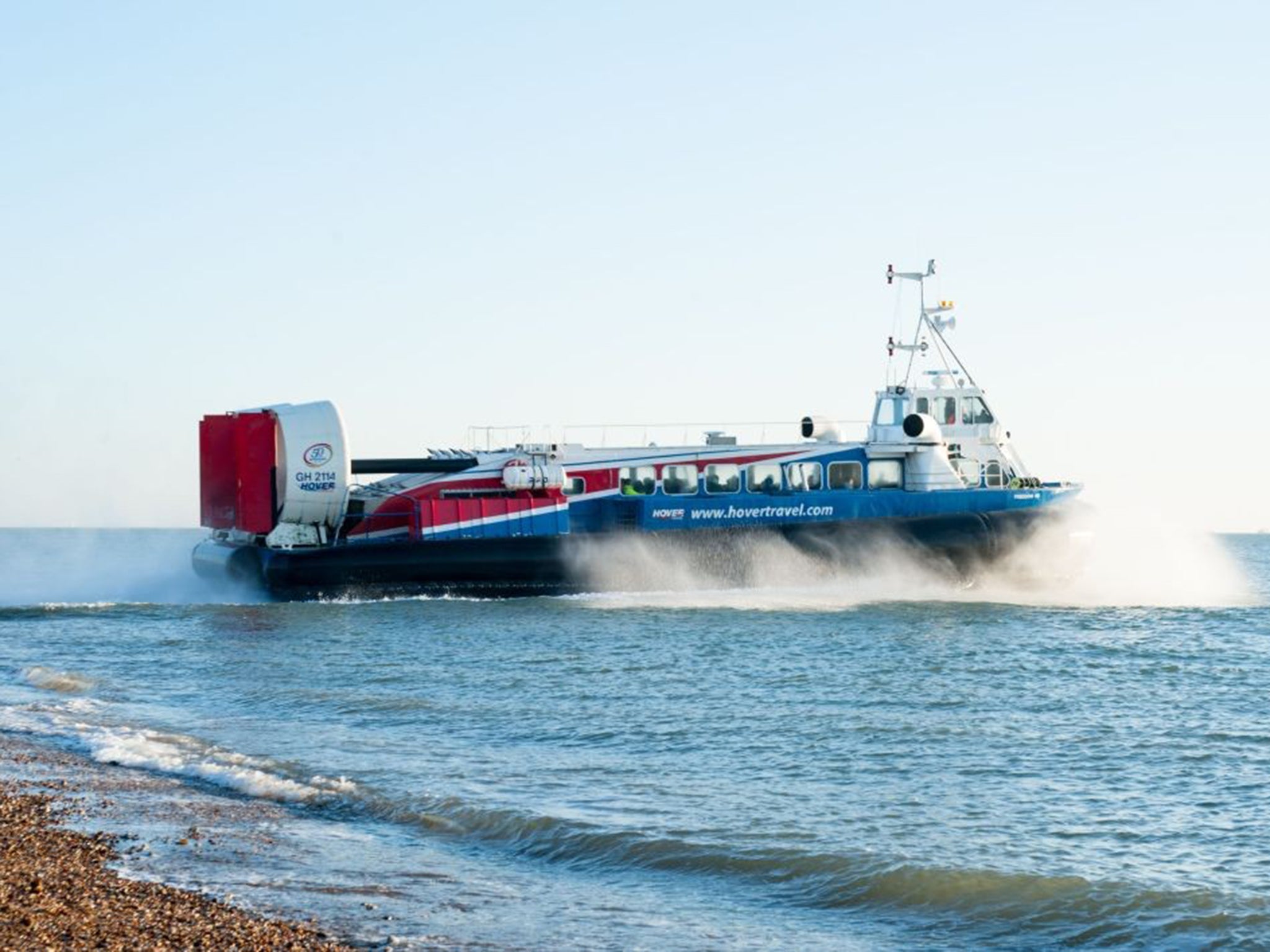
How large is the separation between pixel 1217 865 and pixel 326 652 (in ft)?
40.4

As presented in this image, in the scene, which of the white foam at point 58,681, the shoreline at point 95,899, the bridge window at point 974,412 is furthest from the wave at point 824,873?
the bridge window at point 974,412

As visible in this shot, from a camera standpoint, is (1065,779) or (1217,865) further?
(1065,779)

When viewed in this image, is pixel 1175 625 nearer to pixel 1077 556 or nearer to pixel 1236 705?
pixel 1077 556

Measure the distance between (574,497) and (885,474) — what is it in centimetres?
523

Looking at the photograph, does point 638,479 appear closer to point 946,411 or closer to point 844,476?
point 844,476

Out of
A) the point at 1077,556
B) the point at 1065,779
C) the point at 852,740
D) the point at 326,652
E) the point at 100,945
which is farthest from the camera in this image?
the point at 1077,556

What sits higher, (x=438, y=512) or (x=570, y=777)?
(x=438, y=512)

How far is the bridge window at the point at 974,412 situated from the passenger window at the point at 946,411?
165 millimetres

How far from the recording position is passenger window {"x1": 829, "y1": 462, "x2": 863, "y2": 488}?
81.2ft

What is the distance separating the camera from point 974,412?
25812mm

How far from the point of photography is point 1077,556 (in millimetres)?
25031

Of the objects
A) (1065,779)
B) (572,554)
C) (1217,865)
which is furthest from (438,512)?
(1217,865)

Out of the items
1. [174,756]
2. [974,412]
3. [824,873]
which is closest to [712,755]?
[824,873]

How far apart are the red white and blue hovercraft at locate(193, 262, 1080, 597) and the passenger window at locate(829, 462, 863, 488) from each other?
0.07 ft
